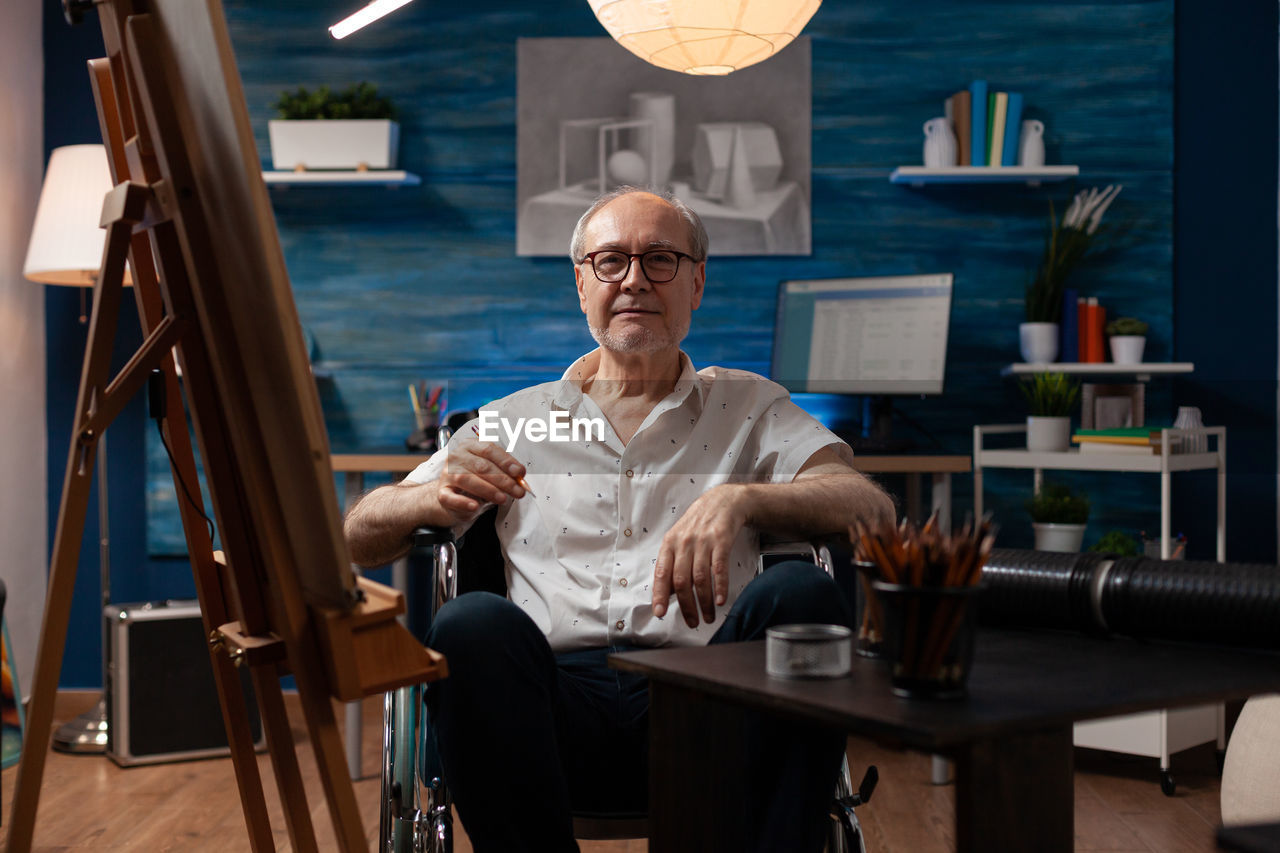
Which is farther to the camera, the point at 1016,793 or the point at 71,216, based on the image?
the point at 71,216

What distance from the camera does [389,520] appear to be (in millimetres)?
1662

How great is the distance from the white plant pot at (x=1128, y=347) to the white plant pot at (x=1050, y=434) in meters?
0.34

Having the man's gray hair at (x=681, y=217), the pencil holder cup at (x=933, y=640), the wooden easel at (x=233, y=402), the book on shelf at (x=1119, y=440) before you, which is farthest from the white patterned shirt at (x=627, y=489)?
the book on shelf at (x=1119, y=440)

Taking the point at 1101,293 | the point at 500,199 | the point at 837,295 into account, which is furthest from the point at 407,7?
the point at 1101,293

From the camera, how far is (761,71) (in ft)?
11.2

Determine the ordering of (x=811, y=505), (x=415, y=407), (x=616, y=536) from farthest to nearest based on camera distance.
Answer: (x=415, y=407), (x=616, y=536), (x=811, y=505)

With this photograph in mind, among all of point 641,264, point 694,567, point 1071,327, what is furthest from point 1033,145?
point 694,567

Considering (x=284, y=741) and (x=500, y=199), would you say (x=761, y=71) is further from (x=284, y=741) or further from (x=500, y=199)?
(x=284, y=741)

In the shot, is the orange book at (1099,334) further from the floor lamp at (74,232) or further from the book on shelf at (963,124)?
the floor lamp at (74,232)

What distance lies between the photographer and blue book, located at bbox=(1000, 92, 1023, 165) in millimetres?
3281

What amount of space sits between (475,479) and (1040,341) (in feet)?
7.12

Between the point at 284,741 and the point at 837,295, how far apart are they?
2.27 meters

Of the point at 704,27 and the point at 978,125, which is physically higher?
the point at 978,125

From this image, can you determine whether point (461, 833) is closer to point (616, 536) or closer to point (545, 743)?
point (616, 536)
